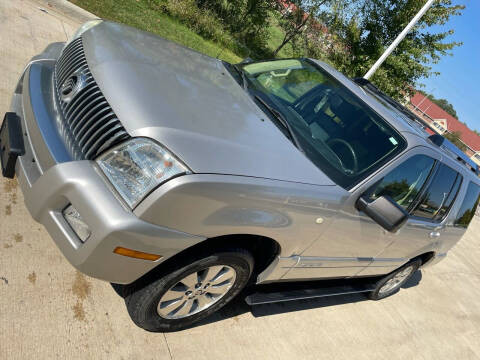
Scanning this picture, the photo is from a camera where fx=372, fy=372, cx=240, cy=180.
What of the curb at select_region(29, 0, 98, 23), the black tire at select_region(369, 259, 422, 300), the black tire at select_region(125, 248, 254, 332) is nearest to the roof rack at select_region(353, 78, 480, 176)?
the black tire at select_region(369, 259, 422, 300)

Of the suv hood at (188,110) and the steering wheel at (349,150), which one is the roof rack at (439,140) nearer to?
the steering wheel at (349,150)

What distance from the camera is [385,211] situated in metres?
2.49

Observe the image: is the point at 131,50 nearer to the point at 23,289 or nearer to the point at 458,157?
the point at 23,289

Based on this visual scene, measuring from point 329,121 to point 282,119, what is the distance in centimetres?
54

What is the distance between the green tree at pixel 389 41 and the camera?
12.3m

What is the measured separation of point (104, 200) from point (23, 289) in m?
1.05

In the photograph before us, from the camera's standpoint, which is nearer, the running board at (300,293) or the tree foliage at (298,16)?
the running board at (300,293)

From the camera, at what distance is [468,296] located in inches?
229

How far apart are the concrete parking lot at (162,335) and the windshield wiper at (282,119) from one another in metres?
1.49

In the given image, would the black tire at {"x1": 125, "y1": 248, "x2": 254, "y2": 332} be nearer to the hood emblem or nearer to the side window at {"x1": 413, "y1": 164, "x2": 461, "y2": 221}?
A: the hood emblem

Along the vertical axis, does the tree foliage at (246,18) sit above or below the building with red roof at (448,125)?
below

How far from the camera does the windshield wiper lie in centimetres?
264

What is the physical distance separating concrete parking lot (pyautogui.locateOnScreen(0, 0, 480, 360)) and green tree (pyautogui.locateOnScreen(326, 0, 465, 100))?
9.85 metres

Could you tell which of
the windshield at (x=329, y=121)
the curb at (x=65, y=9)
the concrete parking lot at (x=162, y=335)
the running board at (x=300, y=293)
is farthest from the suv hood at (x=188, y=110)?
the curb at (x=65, y=9)
